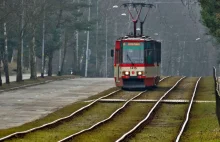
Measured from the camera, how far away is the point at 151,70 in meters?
50.6

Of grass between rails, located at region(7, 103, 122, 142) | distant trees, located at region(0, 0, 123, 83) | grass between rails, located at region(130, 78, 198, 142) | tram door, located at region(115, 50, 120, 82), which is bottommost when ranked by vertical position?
grass between rails, located at region(130, 78, 198, 142)

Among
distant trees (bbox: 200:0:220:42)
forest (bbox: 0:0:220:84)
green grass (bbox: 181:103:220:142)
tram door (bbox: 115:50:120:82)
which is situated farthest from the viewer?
forest (bbox: 0:0:220:84)

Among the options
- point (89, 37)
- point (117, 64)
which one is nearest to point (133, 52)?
point (117, 64)

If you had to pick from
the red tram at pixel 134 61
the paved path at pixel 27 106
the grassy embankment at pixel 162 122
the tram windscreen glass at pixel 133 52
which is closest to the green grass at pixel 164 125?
the grassy embankment at pixel 162 122

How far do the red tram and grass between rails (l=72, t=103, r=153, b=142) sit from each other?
10.9 metres

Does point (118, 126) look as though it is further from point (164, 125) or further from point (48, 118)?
point (48, 118)

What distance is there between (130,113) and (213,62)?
127 metres

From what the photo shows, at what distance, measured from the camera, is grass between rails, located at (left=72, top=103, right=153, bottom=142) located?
2238 cm

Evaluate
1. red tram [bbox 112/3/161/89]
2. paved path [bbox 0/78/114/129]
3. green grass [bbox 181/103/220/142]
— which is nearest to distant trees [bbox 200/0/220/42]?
red tram [bbox 112/3/161/89]

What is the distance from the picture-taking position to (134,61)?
49.5 m

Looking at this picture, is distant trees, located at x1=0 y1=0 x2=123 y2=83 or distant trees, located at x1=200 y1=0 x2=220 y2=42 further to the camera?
distant trees, located at x1=0 y1=0 x2=123 y2=83

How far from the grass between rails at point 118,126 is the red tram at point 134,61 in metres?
10.9

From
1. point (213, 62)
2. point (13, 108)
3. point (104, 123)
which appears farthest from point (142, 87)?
point (213, 62)

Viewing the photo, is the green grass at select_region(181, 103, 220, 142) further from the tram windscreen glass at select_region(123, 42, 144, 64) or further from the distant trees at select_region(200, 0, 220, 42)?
the distant trees at select_region(200, 0, 220, 42)
